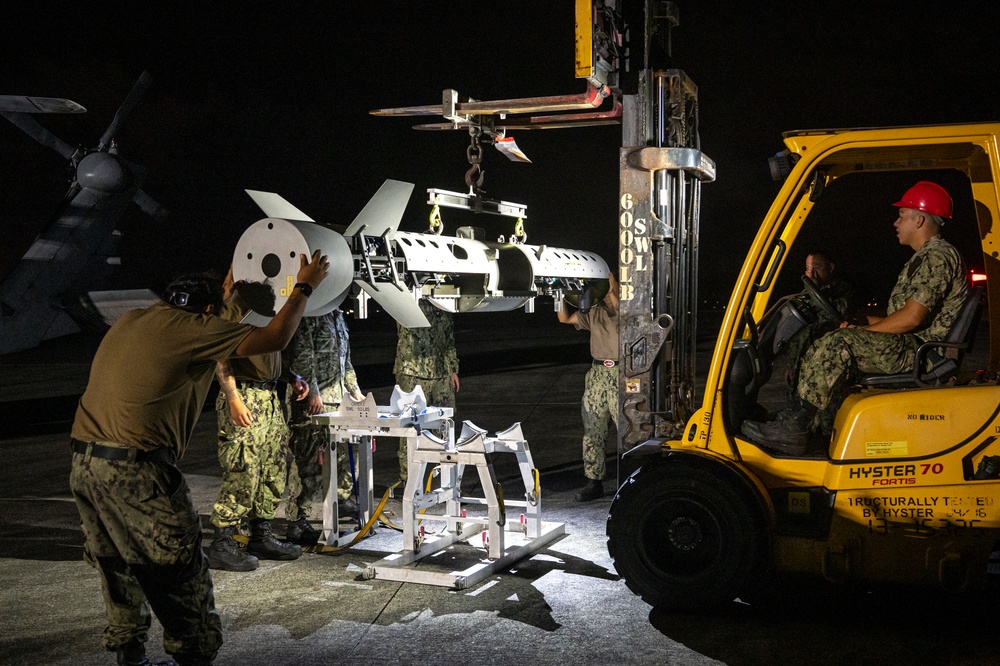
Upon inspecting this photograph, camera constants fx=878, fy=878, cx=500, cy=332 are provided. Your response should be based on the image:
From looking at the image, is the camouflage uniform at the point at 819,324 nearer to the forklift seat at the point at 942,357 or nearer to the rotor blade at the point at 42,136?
the forklift seat at the point at 942,357

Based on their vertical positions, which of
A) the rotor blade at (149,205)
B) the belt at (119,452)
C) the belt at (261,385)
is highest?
the rotor blade at (149,205)

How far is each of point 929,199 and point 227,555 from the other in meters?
4.75

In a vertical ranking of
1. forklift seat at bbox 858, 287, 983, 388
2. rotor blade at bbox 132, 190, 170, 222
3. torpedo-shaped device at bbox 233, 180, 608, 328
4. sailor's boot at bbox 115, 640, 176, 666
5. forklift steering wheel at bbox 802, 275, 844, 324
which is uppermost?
rotor blade at bbox 132, 190, 170, 222

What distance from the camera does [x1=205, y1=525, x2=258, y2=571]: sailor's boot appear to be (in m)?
5.75

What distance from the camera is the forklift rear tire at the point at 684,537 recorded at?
4590 mm

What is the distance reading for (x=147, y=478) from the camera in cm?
377

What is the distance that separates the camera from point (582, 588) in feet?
17.5

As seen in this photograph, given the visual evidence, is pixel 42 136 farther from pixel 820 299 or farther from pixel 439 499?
pixel 820 299

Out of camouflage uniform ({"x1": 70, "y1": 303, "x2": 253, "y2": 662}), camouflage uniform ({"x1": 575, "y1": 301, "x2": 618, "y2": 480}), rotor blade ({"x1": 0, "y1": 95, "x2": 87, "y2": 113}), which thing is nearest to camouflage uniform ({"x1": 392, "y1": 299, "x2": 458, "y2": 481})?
camouflage uniform ({"x1": 575, "y1": 301, "x2": 618, "y2": 480})

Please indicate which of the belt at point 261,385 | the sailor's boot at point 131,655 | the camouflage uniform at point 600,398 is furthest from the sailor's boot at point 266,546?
the camouflage uniform at point 600,398

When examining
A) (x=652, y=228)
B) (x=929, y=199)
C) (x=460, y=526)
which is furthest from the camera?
(x=460, y=526)

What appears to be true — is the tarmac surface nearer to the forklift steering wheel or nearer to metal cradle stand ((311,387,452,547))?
metal cradle stand ((311,387,452,547))

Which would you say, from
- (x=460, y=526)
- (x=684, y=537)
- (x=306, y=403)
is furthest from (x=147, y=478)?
(x=460, y=526)

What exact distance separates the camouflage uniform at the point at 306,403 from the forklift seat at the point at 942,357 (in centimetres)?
374
